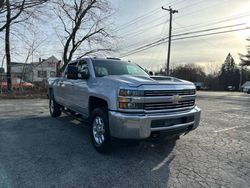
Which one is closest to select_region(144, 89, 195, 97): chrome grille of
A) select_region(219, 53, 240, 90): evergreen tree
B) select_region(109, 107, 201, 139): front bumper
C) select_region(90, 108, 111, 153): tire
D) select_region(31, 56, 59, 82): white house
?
select_region(109, 107, 201, 139): front bumper

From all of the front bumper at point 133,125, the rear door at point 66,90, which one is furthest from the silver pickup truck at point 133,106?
the rear door at point 66,90

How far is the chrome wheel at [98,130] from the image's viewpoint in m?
4.93

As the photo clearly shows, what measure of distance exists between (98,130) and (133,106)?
109cm

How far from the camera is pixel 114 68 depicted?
6137mm

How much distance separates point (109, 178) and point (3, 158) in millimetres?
2141

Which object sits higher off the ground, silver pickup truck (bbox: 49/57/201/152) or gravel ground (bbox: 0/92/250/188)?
silver pickup truck (bbox: 49/57/201/152)

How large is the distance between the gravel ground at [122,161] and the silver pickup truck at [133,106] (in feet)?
1.62

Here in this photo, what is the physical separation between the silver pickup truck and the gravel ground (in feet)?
1.62

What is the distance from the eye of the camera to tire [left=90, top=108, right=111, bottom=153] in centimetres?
473

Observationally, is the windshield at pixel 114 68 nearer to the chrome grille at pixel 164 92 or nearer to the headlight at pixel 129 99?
the chrome grille at pixel 164 92

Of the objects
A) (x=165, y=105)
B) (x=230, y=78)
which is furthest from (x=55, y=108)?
(x=230, y=78)

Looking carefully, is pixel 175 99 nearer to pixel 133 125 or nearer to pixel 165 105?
pixel 165 105

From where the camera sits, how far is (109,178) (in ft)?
12.6

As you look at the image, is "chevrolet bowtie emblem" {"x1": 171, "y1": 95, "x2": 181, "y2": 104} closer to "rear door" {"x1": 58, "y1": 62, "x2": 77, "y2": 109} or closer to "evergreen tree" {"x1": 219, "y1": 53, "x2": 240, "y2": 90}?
"rear door" {"x1": 58, "y1": 62, "x2": 77, "y2": 109}
